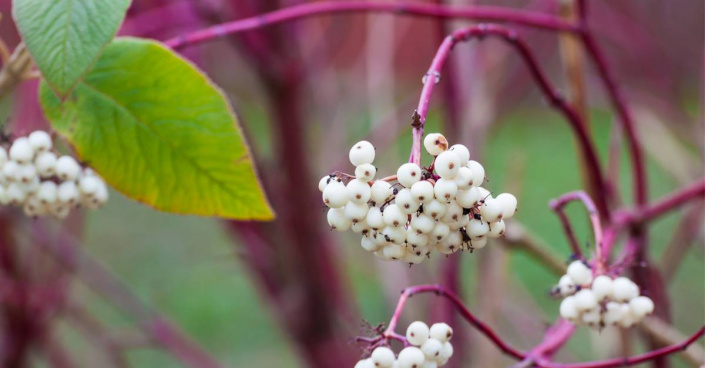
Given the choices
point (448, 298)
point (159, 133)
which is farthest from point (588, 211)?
point (159, 133)

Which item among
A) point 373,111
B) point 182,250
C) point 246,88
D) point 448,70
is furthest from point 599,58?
point 246,88

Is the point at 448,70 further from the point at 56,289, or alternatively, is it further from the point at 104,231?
the point at 104,231

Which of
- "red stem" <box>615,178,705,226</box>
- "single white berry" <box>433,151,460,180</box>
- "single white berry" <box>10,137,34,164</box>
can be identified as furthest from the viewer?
"red stem" <box>615,178,705,226</box>

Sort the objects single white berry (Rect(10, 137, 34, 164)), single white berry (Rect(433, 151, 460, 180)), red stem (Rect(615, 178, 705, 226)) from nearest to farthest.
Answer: single white berry (Rect(433, 151, 460, 180)), single white berry (Rect(10, 137, 34, 164)), red stem (Rect(615, 178, 705, 226))

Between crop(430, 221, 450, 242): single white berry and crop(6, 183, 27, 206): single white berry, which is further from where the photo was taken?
crop(6, 183, 27, 206): single white berry

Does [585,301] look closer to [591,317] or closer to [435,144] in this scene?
[591,317]

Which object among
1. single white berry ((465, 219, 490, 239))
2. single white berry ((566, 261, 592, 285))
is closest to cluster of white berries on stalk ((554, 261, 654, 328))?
single white berry ((566, 261, 592, 285))

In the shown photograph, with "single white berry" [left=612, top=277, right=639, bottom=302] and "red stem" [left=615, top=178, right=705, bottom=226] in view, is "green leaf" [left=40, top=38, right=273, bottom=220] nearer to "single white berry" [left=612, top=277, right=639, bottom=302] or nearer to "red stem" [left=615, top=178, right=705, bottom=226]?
"single white berry" [left=612, top=277, right=639, bottom=302]
